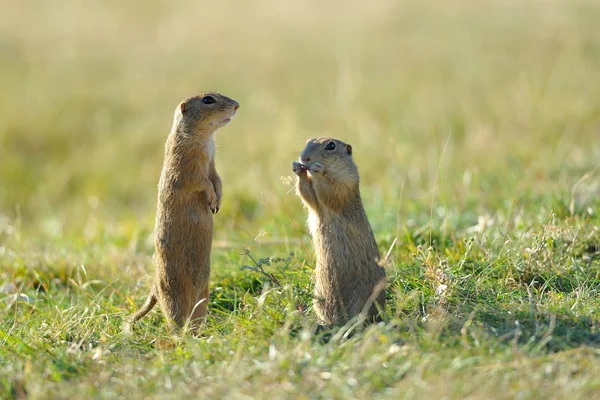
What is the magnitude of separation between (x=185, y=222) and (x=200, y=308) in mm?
428

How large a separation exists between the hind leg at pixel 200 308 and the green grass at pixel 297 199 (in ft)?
0.22

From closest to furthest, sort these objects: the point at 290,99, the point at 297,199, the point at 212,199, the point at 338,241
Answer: the point at 338,241 → the point at 212,199 → the point at 297,199 → the point at 290,99

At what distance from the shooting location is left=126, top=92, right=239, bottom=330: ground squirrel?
431cm

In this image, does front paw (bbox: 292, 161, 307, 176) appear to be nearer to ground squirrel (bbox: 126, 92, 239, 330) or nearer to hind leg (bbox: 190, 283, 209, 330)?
ground squirrel (bbox: 126, 92, 239, 330)

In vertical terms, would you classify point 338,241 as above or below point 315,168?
below

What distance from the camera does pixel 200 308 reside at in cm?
433

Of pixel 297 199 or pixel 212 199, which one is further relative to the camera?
pixel 297 199

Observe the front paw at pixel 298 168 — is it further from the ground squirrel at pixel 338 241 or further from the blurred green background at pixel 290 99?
the blurred green background at pixel 290 99

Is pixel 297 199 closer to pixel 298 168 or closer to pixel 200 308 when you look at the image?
pixel 200 308

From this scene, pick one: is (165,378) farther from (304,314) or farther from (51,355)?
(304,314)

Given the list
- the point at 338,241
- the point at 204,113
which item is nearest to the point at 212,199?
the point at 204,113

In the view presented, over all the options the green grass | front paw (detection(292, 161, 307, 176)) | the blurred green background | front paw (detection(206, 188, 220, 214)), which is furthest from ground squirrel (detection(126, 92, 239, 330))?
the blurred green background

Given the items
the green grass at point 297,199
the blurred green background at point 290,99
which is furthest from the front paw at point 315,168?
the blurred green background at point 290,99

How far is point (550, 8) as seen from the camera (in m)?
12.7
